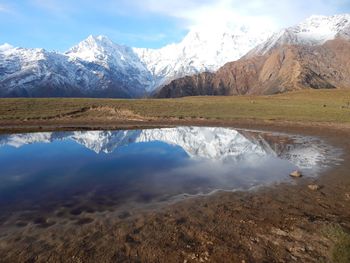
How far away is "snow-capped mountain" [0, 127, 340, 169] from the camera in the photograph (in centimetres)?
3212

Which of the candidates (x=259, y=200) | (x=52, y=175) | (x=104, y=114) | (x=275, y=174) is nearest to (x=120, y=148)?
(x=52, y=175)

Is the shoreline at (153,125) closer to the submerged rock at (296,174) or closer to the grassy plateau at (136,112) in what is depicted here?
the grassy plateau at (136,112)

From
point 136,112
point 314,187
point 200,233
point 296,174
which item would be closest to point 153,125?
point 136,112

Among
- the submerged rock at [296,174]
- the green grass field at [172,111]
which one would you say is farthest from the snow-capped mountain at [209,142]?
the green grass field at [172,111]

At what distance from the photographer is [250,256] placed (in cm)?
1295

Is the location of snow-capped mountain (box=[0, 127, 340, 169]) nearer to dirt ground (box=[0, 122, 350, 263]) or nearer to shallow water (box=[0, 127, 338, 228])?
shallow water (box=[0, 127, 338, 228])

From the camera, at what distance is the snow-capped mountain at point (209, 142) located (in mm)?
32125

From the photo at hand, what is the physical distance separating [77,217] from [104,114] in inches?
1991

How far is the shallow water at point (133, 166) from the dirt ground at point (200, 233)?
1.47 meters

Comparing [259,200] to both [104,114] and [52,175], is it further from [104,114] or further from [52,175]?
[104,114]

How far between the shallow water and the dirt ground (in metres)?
1.47

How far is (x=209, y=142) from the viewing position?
131 ft

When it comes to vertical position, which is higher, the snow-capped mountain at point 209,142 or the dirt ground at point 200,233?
the dirt ground at point 200,233

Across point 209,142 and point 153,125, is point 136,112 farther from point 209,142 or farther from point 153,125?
point 209,142
